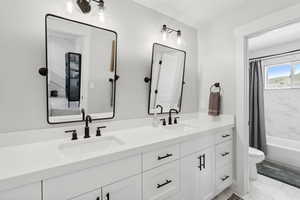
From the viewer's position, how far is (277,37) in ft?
8.77

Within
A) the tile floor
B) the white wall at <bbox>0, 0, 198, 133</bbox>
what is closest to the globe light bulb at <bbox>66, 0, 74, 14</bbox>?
the white wall at <bbox>0, 0, 198, 133</bbox>

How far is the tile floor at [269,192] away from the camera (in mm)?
1805

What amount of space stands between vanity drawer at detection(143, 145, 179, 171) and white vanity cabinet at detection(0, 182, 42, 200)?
0.63m

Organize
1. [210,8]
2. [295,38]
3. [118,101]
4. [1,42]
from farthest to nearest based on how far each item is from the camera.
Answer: [295,38] → [210,8] → [118,101] → [1,42]

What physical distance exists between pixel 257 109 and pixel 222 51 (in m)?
1.87

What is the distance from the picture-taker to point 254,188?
6.51 ft

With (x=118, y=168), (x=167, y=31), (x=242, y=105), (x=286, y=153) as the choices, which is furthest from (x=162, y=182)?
(x=286, y=153)

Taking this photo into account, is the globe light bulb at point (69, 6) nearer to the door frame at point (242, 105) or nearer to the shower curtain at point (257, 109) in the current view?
the door frame at point (242, 105)

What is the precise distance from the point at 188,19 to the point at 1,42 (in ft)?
6.72

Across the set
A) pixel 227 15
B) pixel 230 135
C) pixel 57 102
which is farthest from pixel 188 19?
pixel 57 102

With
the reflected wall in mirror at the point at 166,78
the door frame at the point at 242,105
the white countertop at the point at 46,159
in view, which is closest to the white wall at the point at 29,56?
the white countertop at the point at 46,159

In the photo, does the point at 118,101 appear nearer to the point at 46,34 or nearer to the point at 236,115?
the point at 46,34

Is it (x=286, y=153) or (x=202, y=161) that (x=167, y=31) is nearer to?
(x=202, y=161)

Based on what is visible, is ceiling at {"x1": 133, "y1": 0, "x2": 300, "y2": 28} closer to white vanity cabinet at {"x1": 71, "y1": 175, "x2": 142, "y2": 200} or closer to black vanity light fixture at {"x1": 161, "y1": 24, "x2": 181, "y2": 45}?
black vanity light fixture at {"x1": 161, "y1": 24, "x2": 181, "y2": 45}
